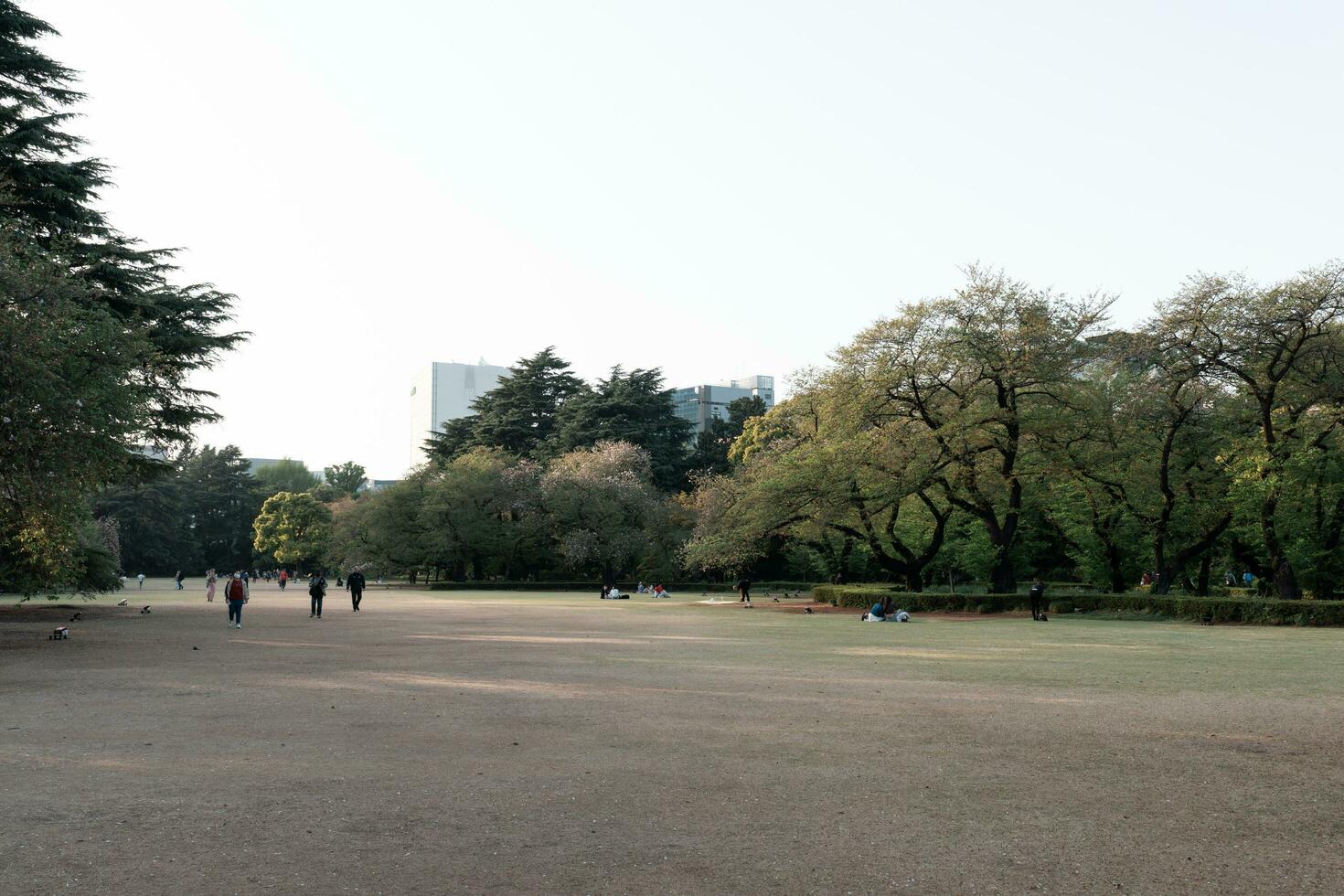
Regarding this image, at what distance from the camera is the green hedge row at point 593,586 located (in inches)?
2832

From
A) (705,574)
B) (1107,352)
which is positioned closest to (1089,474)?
(1107,352)

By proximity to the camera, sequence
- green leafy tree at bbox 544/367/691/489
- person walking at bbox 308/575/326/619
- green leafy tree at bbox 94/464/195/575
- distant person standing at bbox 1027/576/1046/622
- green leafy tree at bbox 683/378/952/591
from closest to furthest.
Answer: distant person standing at bbox 1027/576/1046/622, person walking at bbox 308/575/326/619, green leafy tree at bbox 683/378/952/591, green leafy tree at bbox 544/367/691/489, green leafy tree at bbox 94/464/195/575

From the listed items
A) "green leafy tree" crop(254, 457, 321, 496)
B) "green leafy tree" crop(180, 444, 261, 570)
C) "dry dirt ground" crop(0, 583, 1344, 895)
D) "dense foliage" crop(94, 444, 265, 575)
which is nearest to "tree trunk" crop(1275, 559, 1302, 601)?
"dry dirt ground" crop(0, 583, 1344, 895)

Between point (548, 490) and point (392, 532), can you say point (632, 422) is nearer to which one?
point (548, 490)

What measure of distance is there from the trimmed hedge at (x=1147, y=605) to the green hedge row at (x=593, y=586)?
26.2 meters

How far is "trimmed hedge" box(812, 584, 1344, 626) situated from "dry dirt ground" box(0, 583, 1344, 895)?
42.9 feet

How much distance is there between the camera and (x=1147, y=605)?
34312 millimetres

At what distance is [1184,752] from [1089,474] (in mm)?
31710

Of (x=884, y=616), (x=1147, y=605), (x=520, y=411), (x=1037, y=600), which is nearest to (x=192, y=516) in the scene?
(x=520, y=411)

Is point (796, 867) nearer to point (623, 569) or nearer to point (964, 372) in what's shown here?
point (964, 372)

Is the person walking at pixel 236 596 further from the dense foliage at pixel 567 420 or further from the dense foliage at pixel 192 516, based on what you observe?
the dense foliage at pixel 192 516

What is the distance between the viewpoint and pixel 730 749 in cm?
997

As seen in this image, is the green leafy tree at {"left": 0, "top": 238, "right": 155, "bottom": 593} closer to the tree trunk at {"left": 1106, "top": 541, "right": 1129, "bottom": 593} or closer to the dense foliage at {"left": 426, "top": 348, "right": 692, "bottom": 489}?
the tree trunk at {"left": 1106, "top": 541, "right": 1129, "bottom": 593}

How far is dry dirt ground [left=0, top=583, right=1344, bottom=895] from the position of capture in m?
6.17
